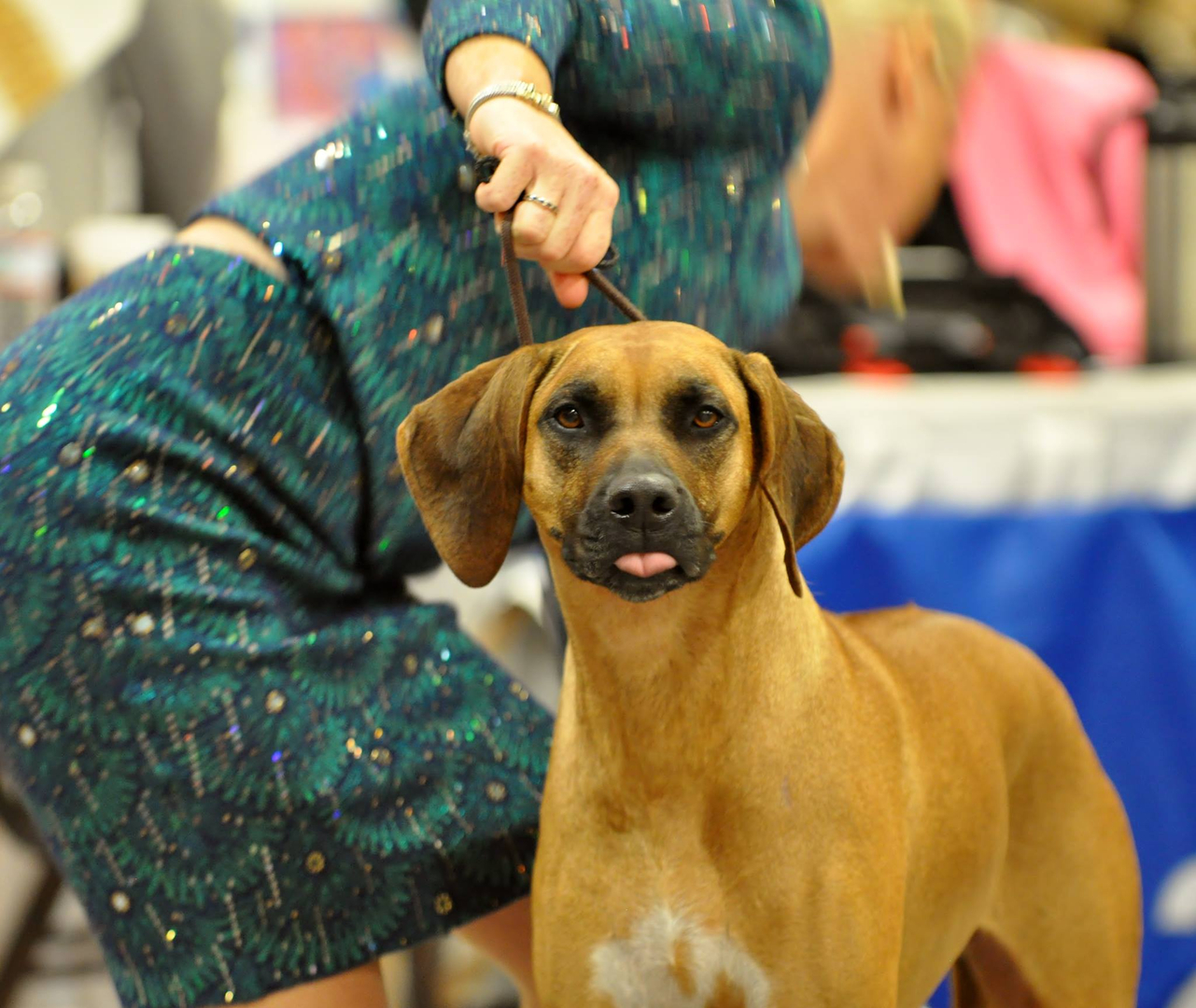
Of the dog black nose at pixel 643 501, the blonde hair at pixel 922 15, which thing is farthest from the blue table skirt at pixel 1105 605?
the dog black nose at pixel 643 501

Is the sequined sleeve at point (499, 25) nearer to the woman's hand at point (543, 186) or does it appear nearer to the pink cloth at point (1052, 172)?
the woman's hand at point (543, 186)

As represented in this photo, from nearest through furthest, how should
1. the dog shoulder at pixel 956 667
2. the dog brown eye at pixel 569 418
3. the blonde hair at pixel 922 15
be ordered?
the dog brown eye at pixel 569 418 < the dog shoulder at pixel 956 667 < the blonde hair at pixel 922 15

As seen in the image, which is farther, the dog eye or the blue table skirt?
the blue table skirt

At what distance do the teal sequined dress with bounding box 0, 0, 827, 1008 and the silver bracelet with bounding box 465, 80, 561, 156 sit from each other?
0.09m

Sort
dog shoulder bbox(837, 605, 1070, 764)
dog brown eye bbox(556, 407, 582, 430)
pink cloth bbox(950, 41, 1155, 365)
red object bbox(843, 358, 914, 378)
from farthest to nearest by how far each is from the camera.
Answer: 1. pink cloth bbox(950, 41, 1155, 365)
2. red object bbox(843, 358, 914, 378)
3. dog shoulder bbox(837, 605, 1070, 764)
4. dog brown eye bbox(556, 407, 582, 430)

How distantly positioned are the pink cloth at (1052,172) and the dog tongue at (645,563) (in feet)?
9.72

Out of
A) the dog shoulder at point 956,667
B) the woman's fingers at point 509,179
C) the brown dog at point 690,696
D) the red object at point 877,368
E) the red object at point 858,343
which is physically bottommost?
the red object at point 877,368

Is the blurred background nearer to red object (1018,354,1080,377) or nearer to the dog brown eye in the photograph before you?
red object (1018,354,1080,377)

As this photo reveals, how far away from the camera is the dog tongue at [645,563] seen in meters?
0.96

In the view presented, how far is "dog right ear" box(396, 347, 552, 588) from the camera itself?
3.47 ft

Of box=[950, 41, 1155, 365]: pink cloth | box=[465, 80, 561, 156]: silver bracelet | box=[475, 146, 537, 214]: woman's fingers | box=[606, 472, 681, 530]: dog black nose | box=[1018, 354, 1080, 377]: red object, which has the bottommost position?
box=[950, 41, 1155, 365]: pink cloth

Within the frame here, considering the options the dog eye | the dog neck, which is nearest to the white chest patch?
the dog neck

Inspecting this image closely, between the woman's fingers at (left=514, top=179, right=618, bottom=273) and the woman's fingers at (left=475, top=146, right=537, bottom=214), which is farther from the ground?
the woman's fingers at (left=475, top=146, right=537, bottom=214)

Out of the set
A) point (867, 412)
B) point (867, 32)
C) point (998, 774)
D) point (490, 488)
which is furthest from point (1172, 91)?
point (490, 488)
